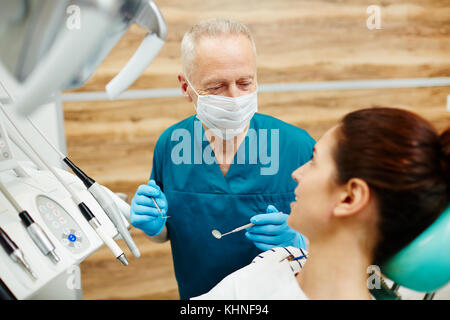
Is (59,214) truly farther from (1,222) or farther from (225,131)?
(225,131)

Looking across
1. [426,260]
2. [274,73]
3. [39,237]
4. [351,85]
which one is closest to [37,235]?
[39,237]

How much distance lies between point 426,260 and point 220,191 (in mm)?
646

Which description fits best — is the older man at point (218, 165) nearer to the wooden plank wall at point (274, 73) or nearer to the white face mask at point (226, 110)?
the white face mask at point (226, 110)

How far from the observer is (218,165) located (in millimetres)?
1080

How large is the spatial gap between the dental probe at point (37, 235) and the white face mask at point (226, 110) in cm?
59

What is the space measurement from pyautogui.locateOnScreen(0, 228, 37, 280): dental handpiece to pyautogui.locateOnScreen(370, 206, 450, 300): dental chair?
66 cm

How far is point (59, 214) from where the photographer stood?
0.65 m

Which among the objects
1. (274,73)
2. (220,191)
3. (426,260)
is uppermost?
(274,73)

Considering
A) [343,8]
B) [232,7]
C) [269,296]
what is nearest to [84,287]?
[269,296]

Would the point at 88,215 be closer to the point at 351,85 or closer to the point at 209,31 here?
the point at 209,31

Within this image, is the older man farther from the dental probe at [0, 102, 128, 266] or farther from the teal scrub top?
the dental probe at [0, 102, 128, 266]

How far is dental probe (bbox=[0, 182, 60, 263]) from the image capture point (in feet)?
1.79

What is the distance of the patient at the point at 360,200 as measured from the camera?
54 centimetres

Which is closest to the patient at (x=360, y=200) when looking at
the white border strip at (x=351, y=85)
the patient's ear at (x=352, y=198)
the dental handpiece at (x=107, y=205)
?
the patient's ear at (x=352, y=198)
